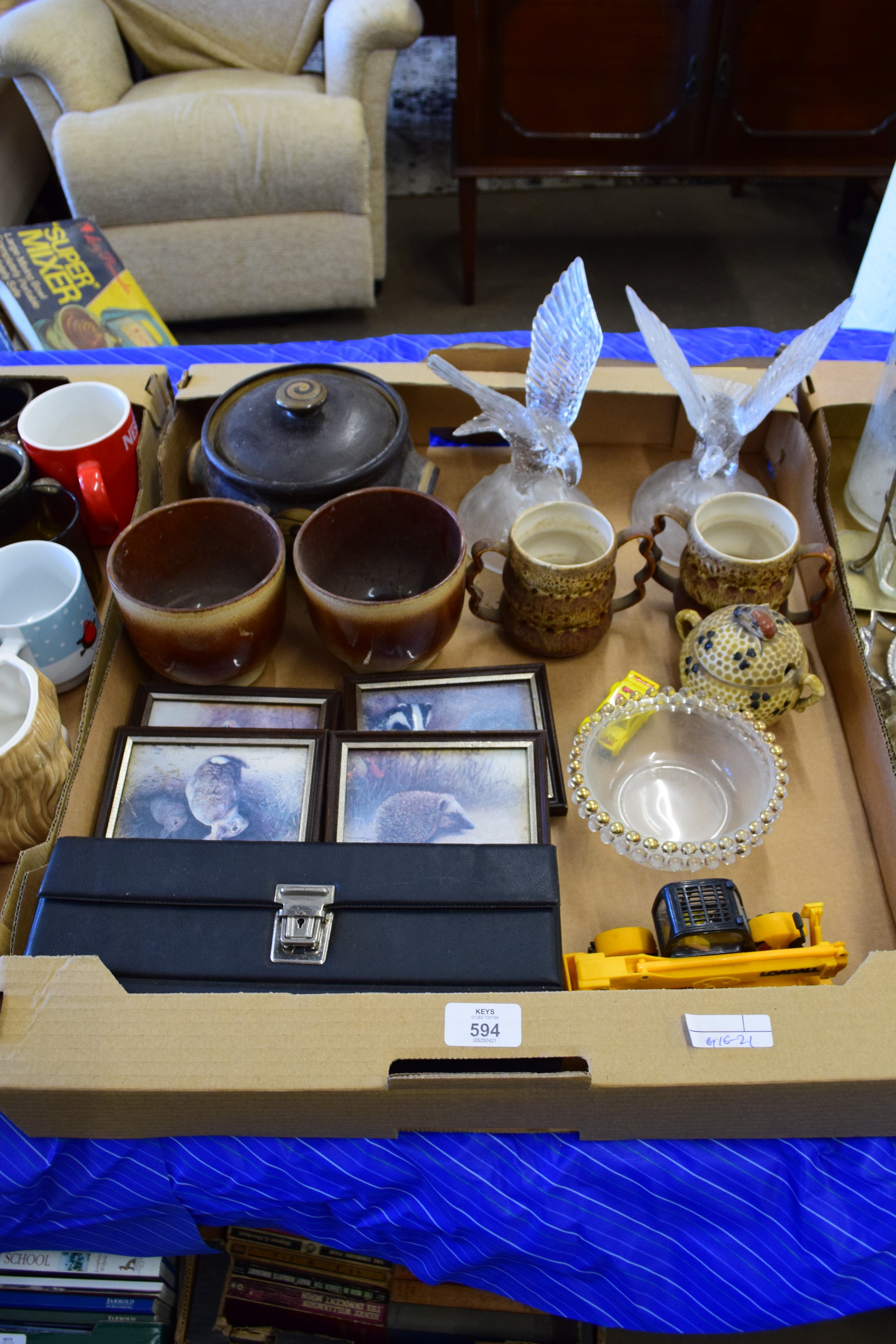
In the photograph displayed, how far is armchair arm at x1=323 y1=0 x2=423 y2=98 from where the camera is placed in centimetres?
196

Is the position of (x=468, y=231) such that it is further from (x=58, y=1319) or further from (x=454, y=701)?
(x=58, y=1319)

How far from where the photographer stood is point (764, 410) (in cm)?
91

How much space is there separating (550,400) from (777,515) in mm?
257

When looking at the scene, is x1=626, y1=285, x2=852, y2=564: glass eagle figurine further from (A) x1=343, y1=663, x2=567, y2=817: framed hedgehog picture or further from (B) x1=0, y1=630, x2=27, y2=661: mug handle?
(B) x1=0, y1=630, x2=27, y2=661: mug handle

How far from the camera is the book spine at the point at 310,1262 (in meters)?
0.86

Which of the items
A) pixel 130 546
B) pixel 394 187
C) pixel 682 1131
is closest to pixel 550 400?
pixel 130 546

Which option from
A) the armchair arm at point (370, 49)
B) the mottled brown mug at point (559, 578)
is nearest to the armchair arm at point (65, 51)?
the armchair arm at point (370, 49)

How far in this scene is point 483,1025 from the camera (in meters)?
0.58

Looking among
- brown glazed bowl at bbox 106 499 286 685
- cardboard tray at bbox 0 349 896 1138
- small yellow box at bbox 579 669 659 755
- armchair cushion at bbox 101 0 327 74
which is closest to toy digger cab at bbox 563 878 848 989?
cardboard tray at bbox 0 349 896 1138

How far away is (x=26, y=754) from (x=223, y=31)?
2.30 meters

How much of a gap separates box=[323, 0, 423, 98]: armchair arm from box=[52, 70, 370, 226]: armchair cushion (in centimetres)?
7

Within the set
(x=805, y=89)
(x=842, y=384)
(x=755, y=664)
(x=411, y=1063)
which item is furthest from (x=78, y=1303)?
(x=805, y=89)

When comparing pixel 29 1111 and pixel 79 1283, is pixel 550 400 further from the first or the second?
pixel 79 1283

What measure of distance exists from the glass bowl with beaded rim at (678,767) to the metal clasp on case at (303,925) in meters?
0.23
